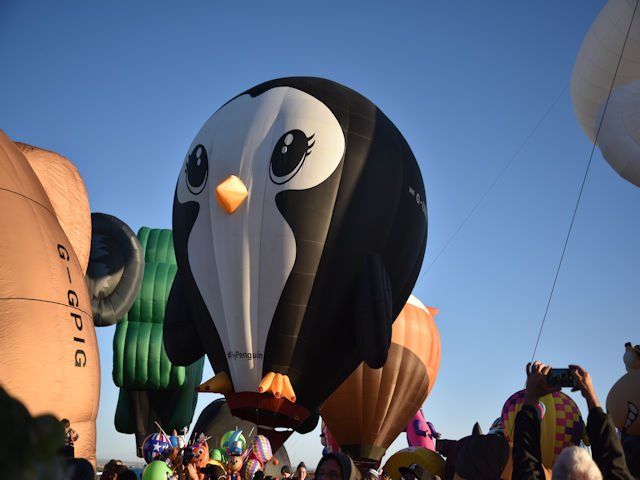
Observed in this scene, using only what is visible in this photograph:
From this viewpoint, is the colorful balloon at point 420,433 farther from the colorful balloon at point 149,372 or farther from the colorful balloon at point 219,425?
the colorful balloon at point 149,372

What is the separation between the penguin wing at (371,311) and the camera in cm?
989

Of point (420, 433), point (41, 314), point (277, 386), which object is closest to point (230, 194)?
point (277, 386)

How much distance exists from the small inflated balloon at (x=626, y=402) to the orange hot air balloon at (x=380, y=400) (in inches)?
328

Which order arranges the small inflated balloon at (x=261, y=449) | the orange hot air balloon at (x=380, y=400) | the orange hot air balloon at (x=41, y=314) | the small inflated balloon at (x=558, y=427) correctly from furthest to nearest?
the orange hot air balloon at (x=380, y=400) < the small inflated balloon at (x=558, y=427) < the small inflated balloon at (x=261, y=449) < the orange hot air balloon at (x=41, y=314)

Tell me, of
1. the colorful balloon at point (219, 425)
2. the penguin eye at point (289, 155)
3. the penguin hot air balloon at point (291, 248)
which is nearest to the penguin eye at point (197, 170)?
the penguin hot air balloon at point (291, 248)

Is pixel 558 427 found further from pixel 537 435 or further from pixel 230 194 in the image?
pixel 537 435

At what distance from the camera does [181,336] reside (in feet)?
37.3

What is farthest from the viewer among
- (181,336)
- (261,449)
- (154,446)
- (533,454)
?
(181,336)

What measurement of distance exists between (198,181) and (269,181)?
137 centimetres

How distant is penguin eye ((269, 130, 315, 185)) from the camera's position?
32.5 ft

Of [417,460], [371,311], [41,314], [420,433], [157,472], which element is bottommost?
[157,472]

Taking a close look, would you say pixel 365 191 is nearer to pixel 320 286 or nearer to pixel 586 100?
pixel 320 286

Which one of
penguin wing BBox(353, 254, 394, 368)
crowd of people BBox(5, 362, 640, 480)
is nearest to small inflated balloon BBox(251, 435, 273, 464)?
penguin wing BBox(353, 254, 394, 368)

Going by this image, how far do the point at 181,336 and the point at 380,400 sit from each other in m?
6.19
